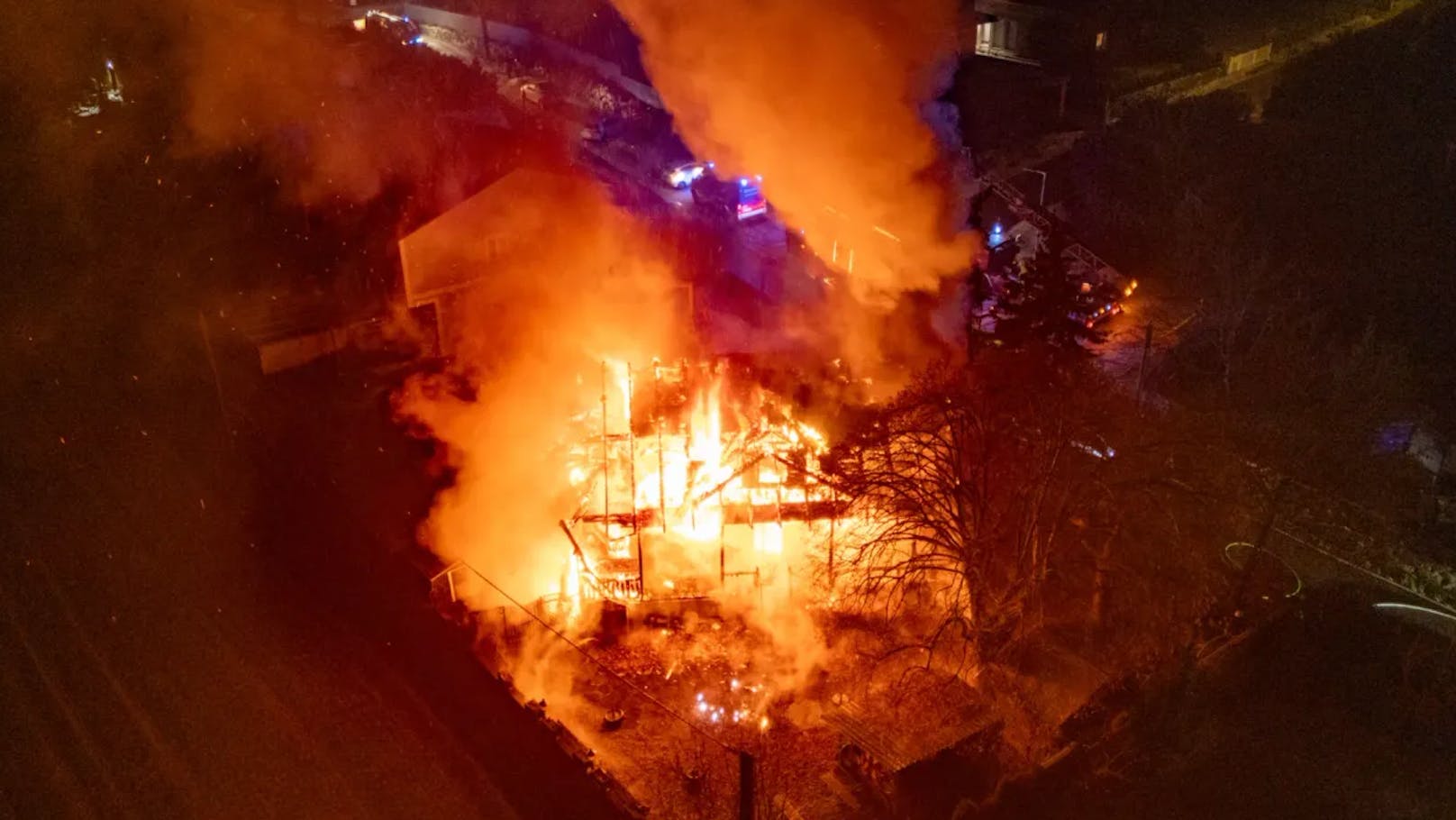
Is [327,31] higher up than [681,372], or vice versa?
[327,31]

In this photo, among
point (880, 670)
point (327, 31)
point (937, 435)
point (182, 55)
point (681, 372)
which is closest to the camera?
point (937, 435)

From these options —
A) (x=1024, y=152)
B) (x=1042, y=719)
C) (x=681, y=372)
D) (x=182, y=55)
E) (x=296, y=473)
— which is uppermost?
(x=182, y=55)

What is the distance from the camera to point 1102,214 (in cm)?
1986

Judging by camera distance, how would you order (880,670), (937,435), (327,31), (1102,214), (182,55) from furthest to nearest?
(327,31)
(1102,214)
(182,55)
(880,670)
(937,435)

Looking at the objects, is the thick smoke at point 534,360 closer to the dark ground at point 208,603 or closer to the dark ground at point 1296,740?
the dark ground at point 208,603

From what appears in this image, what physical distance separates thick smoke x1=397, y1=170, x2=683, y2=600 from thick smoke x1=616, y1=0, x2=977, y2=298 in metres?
2.82

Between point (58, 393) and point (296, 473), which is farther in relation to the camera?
point (58, 393)

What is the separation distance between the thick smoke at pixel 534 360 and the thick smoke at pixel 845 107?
9.27 feet

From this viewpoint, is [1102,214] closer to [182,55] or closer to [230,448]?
[230,448]

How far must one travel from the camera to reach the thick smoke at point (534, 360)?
1252 centimetres

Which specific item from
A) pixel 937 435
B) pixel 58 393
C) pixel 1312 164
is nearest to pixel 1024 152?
pixel 1312 164

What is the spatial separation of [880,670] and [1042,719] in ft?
5.71

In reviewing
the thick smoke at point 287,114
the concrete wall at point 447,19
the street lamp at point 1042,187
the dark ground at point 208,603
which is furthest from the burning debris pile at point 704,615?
the concrete wall at point 447,19

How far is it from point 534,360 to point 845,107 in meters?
5.68
